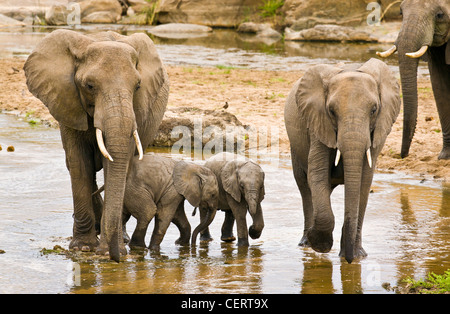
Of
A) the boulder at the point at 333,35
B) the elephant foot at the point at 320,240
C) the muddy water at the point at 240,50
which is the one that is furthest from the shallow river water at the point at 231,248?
the boulder at the point at 333,35

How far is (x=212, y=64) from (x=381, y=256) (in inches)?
549

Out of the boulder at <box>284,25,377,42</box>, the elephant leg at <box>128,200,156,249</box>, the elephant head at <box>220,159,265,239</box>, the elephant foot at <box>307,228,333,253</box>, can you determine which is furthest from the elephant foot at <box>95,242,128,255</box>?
the boulder at <box>284,25,377,42</box>

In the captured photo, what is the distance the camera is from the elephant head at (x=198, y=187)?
743 cm

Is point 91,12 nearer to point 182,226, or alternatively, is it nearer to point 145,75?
point 182,226

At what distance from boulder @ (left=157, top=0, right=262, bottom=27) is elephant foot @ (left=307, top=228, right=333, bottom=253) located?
27433mm

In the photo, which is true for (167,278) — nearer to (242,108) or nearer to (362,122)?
(362,122)

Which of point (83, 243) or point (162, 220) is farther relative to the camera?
point (162, 220)

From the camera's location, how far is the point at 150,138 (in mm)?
7492

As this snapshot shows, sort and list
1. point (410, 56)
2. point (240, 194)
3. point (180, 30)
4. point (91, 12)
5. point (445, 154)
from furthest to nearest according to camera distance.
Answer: point (91, 12)
point (180, 30)
point (445, 154)
point (410, 56)
point (240, 194)

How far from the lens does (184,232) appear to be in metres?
7.53

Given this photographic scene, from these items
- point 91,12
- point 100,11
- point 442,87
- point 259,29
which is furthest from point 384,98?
point 91,12

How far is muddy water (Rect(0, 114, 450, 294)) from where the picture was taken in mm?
5988

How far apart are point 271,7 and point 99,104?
2728cm
